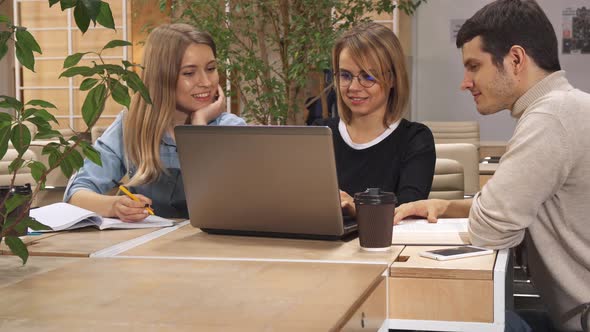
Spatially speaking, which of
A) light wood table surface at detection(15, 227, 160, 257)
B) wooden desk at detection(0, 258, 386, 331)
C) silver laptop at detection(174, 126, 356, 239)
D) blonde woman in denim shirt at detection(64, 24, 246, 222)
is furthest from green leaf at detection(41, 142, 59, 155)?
blonde woman in denim shirt at detection(64, 24, 246, 222)

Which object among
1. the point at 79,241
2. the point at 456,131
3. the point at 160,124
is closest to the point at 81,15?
the point at 79,241

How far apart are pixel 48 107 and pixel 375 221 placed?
0.70m

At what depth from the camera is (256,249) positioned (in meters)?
1.73

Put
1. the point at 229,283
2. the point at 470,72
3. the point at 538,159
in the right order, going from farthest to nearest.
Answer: the point at 470,72 < the point at 538,159 < the point at 229,283

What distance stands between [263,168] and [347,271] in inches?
15.8

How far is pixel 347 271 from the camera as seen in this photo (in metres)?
1.45

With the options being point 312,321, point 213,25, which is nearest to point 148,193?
point 312,321

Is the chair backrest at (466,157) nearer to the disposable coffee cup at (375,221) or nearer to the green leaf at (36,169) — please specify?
the disposable coffee cup at (375,221)

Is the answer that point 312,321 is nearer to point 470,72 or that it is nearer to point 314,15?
point 470,72

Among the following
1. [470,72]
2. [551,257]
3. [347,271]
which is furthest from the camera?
[470,72]

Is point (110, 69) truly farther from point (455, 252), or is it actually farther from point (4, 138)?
point (455, 252)

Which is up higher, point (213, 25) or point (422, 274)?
point (213, 25)

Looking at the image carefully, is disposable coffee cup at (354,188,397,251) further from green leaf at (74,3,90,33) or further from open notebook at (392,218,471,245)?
green leaf at (74,3,90,33)

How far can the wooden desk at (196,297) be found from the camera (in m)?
1.09
